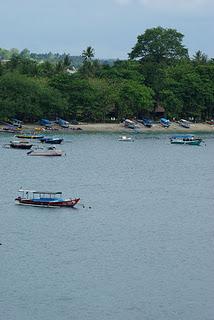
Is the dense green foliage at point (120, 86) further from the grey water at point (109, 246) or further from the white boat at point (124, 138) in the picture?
the grey water at point (109, 246)

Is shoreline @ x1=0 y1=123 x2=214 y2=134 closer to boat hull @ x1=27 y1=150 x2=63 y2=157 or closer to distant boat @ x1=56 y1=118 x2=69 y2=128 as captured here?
distant boat @ x1=56 y1=118 x2=69 y2=128

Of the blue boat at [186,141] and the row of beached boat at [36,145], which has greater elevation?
the row of beached boat at [36,145]

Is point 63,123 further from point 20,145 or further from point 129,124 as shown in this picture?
point 20,145

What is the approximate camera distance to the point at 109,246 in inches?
2199

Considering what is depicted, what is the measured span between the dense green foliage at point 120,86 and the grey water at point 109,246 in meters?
35.9

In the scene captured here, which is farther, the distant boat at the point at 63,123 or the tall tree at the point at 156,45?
the tall tree at the point at 156,45

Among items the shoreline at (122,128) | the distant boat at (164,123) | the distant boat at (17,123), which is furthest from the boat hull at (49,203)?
the distant boat at (164,123)

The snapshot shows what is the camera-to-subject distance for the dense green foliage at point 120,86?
12675 cm

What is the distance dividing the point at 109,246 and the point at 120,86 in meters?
80.3

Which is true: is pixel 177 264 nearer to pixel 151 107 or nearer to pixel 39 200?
pixel 39 200

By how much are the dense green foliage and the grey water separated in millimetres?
35927

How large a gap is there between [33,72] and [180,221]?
8087 centimetres

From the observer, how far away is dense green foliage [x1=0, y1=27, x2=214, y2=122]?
A: 12675 cm

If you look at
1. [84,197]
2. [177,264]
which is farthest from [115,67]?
[177,264]
